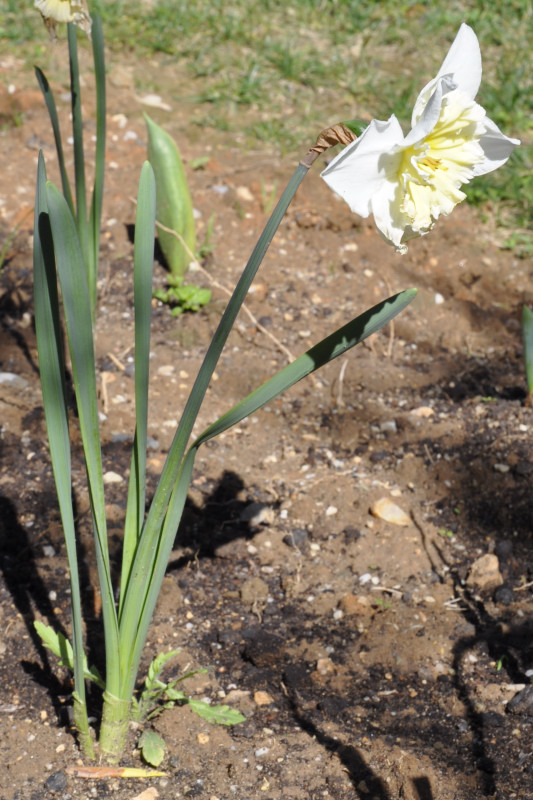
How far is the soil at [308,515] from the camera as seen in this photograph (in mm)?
1430

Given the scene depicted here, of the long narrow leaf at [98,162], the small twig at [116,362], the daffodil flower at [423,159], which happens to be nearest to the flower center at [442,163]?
the daffodil flower at [423,159]

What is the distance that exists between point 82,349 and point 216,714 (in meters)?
0.70

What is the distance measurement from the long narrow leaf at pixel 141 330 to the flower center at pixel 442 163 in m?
0.37

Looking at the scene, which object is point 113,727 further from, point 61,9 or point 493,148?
point 61,9

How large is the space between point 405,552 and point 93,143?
2042mm

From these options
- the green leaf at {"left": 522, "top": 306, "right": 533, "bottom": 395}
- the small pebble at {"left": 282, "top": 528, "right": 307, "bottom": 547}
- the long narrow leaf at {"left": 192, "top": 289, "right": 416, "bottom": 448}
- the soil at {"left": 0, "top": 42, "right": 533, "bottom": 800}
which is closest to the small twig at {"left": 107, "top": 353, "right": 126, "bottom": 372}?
the soil at {"left": 0, "top": 42, "right": 533, "bottom": 800}

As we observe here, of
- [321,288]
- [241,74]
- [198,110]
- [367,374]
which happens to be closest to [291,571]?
[367,374]

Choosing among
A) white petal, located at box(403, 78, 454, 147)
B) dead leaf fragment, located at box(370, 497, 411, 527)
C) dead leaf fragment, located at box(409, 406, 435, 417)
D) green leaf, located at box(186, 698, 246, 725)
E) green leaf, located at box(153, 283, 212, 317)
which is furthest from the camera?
green leaf, located at box(153, 283, 212, 317)

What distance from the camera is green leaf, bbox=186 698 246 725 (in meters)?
1.42

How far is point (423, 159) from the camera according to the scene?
3.03 feet

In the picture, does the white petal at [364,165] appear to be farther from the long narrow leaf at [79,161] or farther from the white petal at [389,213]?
the long narrow leaf at [79,161]

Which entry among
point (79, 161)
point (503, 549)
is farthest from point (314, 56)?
point (503, 549)

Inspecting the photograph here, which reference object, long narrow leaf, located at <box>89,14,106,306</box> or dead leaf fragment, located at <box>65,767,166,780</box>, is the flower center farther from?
long narrow leaf, located at <box>89,14,106,306</box>

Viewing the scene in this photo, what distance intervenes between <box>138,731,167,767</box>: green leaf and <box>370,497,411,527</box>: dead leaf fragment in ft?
2.65
